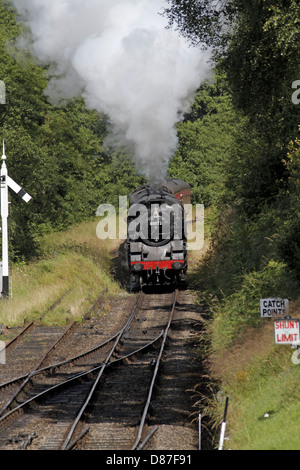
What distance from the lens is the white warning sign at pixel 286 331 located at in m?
10.5

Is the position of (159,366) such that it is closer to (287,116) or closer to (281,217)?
(281,217)

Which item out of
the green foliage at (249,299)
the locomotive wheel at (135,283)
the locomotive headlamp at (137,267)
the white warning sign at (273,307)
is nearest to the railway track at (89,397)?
the green foliage at (249,299)

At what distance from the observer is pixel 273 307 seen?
11820 mm

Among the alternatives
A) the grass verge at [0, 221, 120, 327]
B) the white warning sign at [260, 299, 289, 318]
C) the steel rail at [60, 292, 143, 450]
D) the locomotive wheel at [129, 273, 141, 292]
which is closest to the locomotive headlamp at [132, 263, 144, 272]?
the locomotive wheel at [129, 273, 141, 292]

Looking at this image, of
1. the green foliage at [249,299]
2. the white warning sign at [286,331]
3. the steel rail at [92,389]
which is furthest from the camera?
the green foliage at [249,299]

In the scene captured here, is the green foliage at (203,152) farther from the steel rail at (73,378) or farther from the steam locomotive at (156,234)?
the steel rail at (73,378)

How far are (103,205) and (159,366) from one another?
114 feet

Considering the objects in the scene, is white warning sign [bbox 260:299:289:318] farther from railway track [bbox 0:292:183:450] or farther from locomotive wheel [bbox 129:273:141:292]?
locomotive wheel [bbox 129:273:141:292]

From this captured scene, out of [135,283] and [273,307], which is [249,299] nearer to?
[273,307]

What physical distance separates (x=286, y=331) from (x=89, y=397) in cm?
462

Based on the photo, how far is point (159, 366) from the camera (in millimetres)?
15805

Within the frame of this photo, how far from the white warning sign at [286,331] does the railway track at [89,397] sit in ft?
9.04

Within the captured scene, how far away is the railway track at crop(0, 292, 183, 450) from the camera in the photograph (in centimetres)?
1098
